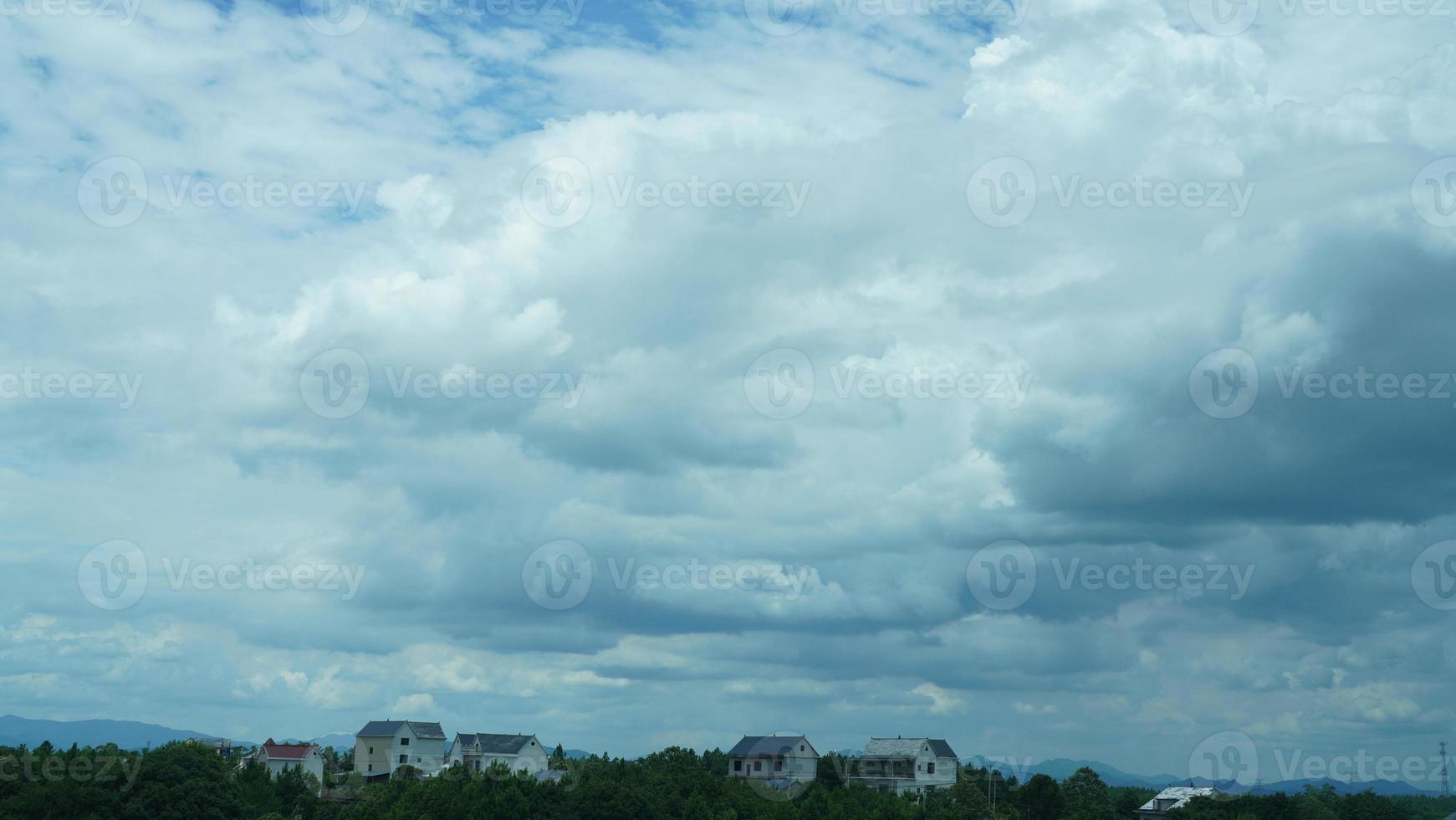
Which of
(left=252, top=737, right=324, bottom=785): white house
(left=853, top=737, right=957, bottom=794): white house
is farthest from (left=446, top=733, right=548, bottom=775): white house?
(left=853, top=737, right=957, bottom=794): white house

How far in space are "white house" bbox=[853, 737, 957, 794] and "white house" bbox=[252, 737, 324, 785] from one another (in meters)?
69.8

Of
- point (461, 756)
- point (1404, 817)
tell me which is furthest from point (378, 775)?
point (1404, 817)

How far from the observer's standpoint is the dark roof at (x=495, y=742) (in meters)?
169

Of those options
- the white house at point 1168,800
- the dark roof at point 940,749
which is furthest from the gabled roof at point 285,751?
the white house at point 1168,800

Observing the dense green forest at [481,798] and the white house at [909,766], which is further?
the white house at [909,766]

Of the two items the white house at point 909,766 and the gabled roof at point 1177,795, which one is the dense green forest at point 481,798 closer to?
the gabled roof at point 1177,795

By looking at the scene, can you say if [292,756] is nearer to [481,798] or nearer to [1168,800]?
[481,798]

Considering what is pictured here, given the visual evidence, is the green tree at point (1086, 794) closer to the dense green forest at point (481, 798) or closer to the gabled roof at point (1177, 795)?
the dense green forest at point (481, 798)

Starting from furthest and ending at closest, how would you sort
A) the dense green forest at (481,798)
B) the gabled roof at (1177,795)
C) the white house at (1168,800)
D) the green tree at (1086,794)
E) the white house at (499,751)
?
the white house at (499,751), the gabled roof at (1177,795), the white house at (1168,800), the green tree at (1086,794), the dense green forest at (481,798)

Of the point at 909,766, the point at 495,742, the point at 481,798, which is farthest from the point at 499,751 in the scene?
the point at 481,798

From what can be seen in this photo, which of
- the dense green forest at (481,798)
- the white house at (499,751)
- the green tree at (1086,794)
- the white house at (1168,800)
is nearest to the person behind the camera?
the dense green forest at (481,798)

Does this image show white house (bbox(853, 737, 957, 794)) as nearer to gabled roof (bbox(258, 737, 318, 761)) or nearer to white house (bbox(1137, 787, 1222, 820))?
white house (bbox(1137, 787, 1222, 820))

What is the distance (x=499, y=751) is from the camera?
170 m

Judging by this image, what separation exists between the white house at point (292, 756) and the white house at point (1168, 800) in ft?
327
